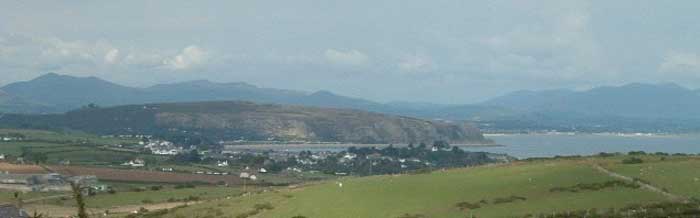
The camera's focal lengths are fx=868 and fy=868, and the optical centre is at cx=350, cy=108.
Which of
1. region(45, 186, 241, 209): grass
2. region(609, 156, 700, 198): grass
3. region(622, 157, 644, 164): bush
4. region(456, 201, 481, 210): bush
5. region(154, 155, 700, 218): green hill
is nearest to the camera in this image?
region(154, 155, 700, 218): green hill

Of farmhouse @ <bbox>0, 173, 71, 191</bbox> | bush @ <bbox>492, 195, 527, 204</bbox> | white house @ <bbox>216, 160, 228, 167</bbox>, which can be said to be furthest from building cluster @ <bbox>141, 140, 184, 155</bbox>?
bush @ <bbox>492, 195, 527, 204</bbox>

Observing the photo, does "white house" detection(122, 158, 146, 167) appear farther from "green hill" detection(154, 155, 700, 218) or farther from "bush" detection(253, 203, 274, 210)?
"bush" detection(253, 203, 274, 210)

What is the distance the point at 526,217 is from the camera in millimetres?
38656

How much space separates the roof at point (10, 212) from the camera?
209ft

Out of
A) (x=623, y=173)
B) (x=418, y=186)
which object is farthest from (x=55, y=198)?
(x=623, y=173)

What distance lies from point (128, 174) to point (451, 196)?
262 ft

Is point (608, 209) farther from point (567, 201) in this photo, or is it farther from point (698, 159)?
point (698, 159)

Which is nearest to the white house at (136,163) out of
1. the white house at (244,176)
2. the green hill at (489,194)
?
the white house at (244,176)

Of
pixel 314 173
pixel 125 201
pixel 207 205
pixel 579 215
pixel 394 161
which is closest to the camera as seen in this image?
pixel 579 215

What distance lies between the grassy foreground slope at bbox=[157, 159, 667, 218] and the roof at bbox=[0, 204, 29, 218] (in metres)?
13.2

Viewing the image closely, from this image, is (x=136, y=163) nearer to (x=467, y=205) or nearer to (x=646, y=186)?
(x=467, y=205)

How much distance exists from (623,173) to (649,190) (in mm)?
6714

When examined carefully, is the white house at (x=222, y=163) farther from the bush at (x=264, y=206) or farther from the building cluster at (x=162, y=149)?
the bush at (x=264, y=206)

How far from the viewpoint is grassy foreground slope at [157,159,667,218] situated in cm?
4253
